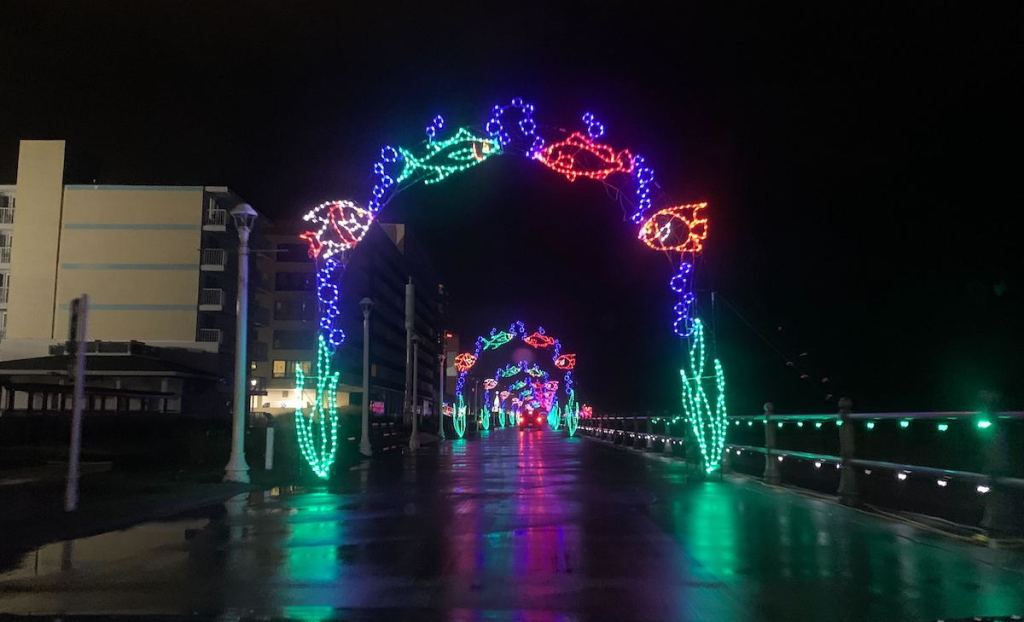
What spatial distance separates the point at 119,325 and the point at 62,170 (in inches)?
443

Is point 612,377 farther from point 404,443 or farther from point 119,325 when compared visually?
point 119,325

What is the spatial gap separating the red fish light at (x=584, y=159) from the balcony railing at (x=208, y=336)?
42.5 meters

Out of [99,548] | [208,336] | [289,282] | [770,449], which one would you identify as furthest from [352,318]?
[99,548]

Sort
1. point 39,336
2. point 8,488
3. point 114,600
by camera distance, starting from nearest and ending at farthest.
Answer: point 114,600 → point 8,488 → point 39,336

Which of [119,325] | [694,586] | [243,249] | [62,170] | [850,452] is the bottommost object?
[694,586]

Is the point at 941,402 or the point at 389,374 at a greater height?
the point at 389,374

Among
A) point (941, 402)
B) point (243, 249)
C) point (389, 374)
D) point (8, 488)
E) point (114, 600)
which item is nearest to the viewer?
point (114, 600)

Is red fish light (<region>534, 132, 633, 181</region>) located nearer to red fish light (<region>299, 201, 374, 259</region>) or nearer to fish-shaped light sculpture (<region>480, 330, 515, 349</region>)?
red fish light (<region>299, 201, 374, 259</region>)

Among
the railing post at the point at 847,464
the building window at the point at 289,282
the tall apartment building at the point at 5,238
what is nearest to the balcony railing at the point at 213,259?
the tall apartment building at the point at 5,238

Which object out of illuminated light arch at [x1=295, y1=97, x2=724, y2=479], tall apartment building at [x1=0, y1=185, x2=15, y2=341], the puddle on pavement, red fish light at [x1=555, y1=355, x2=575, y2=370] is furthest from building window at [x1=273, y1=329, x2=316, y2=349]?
the puddle on pavement

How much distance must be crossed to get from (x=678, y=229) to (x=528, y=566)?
12168 millimetres

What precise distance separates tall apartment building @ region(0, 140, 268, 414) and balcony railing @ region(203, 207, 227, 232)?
0.26 feet

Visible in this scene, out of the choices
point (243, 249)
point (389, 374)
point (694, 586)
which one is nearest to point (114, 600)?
point (694, 586)

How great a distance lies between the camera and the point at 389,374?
383 feet
